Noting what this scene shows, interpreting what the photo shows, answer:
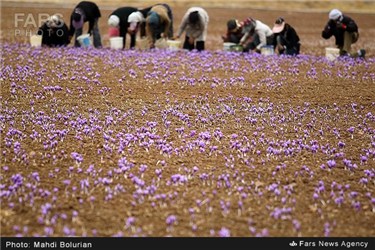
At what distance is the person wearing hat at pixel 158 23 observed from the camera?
16641 millimetres

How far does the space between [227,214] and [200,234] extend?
0.57m

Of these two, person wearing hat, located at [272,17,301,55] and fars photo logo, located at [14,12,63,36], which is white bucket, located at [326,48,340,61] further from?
fars photo logo, located at [14,12,63,36]

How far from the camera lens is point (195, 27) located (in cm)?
1730

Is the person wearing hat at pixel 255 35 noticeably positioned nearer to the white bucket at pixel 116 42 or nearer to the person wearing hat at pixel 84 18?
the white bucket at pixel 116 42

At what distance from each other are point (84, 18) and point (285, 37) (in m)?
7.06

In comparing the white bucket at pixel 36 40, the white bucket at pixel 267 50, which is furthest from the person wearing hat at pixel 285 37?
the white bucket at pixel 36 40

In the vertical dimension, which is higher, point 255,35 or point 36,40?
point 255,35

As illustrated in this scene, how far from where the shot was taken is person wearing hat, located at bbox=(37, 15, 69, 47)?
54.6 feet

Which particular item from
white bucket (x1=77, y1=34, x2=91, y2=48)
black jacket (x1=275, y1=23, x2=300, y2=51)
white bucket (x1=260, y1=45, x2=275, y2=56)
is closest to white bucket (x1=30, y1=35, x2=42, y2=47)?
white bucket (x1=77, y1=34, x2=91, y2=48)

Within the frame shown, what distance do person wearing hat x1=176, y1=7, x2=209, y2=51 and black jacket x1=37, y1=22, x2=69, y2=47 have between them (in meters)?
4.03

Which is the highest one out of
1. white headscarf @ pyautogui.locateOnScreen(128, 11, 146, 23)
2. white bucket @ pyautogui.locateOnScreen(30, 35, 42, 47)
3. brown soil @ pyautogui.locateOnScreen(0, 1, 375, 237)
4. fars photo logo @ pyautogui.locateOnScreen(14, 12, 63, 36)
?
white headscarf @ pyautogui.locateOnScreen(128, 11, 146, 23)

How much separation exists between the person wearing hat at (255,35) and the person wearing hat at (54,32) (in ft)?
20.8

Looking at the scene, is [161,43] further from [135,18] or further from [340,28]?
[340,28]

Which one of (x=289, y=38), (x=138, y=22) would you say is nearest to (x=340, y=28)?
(x=289, y=38)
